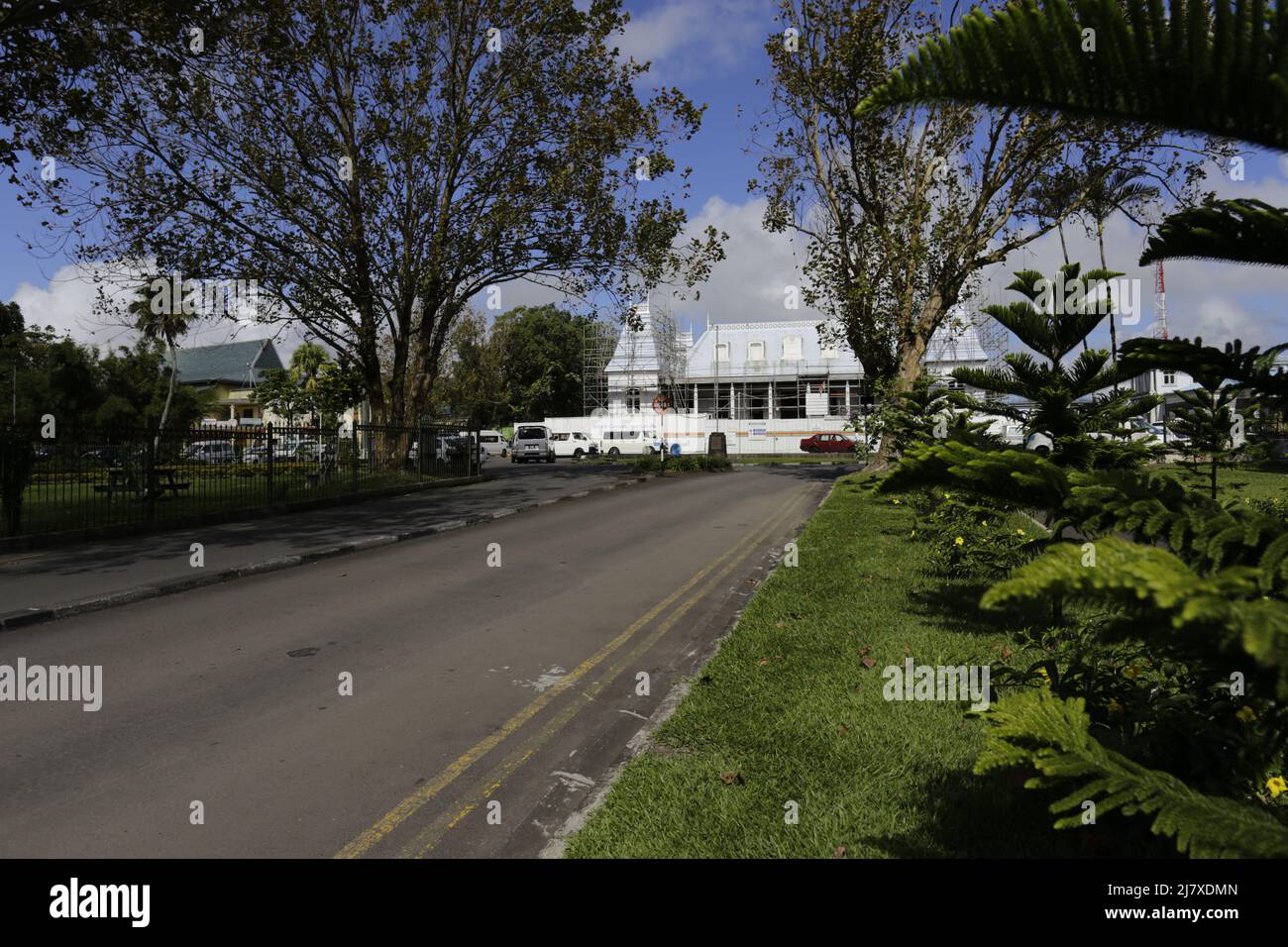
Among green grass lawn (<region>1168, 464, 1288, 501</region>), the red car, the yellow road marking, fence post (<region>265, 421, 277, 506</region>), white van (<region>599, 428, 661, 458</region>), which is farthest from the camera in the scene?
white van (<region>599, 428, 661, 458</region>)

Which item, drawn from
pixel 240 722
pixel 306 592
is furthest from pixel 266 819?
pixel 306 592

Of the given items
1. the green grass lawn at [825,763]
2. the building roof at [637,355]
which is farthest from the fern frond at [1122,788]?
the building roof at [637,355]

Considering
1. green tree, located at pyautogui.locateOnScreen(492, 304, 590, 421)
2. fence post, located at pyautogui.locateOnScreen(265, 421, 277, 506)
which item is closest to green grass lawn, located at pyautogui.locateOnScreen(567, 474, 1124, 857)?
fence post, located at pyautogui.locateOnScreen(265, 421, 277, 506)

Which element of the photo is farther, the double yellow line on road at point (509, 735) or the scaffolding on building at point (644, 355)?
the scaffolding on building at point (644, 355)

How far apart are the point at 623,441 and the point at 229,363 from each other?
149 ft

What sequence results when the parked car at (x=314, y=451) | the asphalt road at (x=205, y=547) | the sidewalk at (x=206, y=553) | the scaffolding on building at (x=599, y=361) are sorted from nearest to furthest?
1. the sidewalk at (x=206, y=553)
2. the asphalt road at (x=205, y=547)
3. the parked car at (x=314, y=451)
4. the scaffolding on building at (x=599, y=361)

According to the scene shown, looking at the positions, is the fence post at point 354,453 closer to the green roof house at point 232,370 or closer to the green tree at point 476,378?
the green tree at point 476,378

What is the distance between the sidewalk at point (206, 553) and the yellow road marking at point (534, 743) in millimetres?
5854

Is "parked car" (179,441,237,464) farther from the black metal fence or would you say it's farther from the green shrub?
the green shrub

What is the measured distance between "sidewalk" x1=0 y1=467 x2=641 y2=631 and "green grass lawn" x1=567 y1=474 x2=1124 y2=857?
22.5ft

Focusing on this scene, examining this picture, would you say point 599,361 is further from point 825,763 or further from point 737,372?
point 825,763

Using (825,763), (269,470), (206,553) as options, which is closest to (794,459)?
(269,470)

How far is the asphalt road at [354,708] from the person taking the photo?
12.7 ft

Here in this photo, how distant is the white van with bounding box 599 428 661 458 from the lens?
169ft
